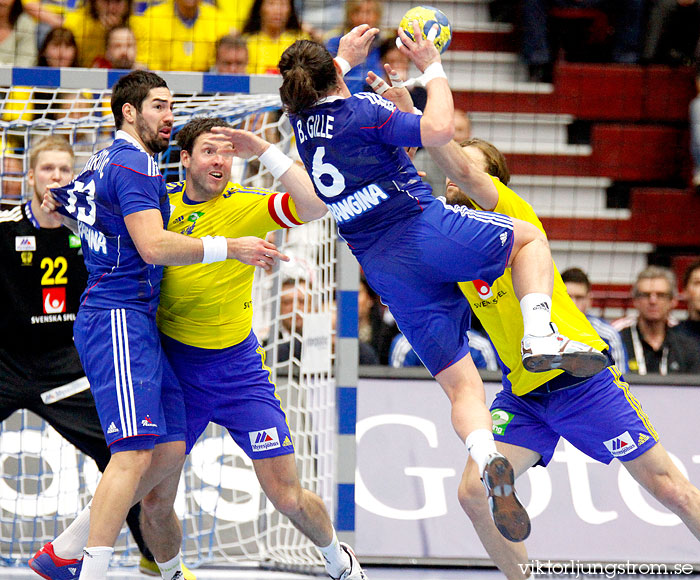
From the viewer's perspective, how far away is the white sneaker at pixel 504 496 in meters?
4.23

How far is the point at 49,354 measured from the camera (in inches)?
240

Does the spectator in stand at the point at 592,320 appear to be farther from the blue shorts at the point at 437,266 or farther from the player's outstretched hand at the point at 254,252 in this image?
the player's outstretched hand at the point at 254,252

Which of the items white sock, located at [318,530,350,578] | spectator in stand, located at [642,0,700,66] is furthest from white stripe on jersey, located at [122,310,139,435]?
spectator in stand, located at [642,0,700,66]

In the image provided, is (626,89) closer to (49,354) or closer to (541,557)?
(541,557)

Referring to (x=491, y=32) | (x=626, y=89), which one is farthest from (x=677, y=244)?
(x=491, y=32)

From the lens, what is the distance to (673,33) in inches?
443

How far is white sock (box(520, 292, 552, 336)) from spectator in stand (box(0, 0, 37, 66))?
5.75m

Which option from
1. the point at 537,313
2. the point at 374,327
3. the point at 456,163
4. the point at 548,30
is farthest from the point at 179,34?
the point at 537,313

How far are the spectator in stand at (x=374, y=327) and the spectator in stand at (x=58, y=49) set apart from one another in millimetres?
3100

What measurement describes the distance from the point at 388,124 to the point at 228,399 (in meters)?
1.66

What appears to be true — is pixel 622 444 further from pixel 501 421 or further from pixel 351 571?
pixel 351 571

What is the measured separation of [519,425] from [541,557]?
1923 mm

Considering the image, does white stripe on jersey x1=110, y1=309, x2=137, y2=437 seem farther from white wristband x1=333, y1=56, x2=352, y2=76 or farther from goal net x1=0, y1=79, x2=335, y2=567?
goal net x1=0, y1=79, x2=335, y2=567

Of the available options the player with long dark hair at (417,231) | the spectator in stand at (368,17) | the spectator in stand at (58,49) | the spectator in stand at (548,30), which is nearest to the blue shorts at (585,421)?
the player with long dark hair at (417,231)
